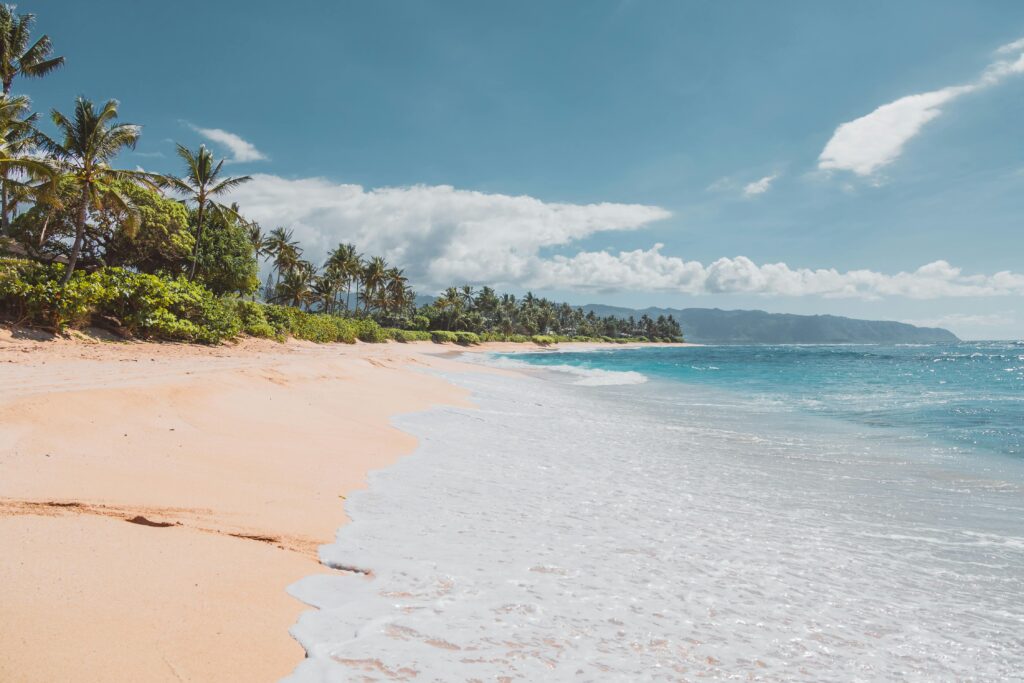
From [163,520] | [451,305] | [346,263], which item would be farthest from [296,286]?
[163,520]

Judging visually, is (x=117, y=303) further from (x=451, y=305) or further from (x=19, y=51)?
(x=451, y=305)

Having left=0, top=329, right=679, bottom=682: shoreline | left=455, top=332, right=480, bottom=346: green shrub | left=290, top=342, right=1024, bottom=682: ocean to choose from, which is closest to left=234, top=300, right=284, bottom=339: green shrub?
left=0, top=329, right=679, bottom=682: shoreline

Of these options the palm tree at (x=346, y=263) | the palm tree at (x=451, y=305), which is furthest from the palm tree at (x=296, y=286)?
the palm tree at (x=451, y=305)

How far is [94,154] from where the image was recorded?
23.6m

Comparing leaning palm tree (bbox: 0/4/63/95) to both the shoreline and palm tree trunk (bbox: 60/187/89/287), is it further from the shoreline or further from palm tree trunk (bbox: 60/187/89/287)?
the shoreline

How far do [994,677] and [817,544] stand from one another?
200cm

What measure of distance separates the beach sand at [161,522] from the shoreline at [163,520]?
0.04ft

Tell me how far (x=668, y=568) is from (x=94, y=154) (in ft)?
99.9

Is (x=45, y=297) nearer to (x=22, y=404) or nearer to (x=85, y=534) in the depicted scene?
(x=22, y=404)

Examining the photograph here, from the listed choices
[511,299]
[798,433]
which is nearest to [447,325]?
[511,299]

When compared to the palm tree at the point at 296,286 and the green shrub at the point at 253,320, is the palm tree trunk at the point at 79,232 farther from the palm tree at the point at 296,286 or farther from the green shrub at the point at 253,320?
the palm tree at the point at 296,286

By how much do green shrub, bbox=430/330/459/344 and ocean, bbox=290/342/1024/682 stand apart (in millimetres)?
69553

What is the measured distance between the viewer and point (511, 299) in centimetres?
12769

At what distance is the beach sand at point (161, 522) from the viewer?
2578mm
